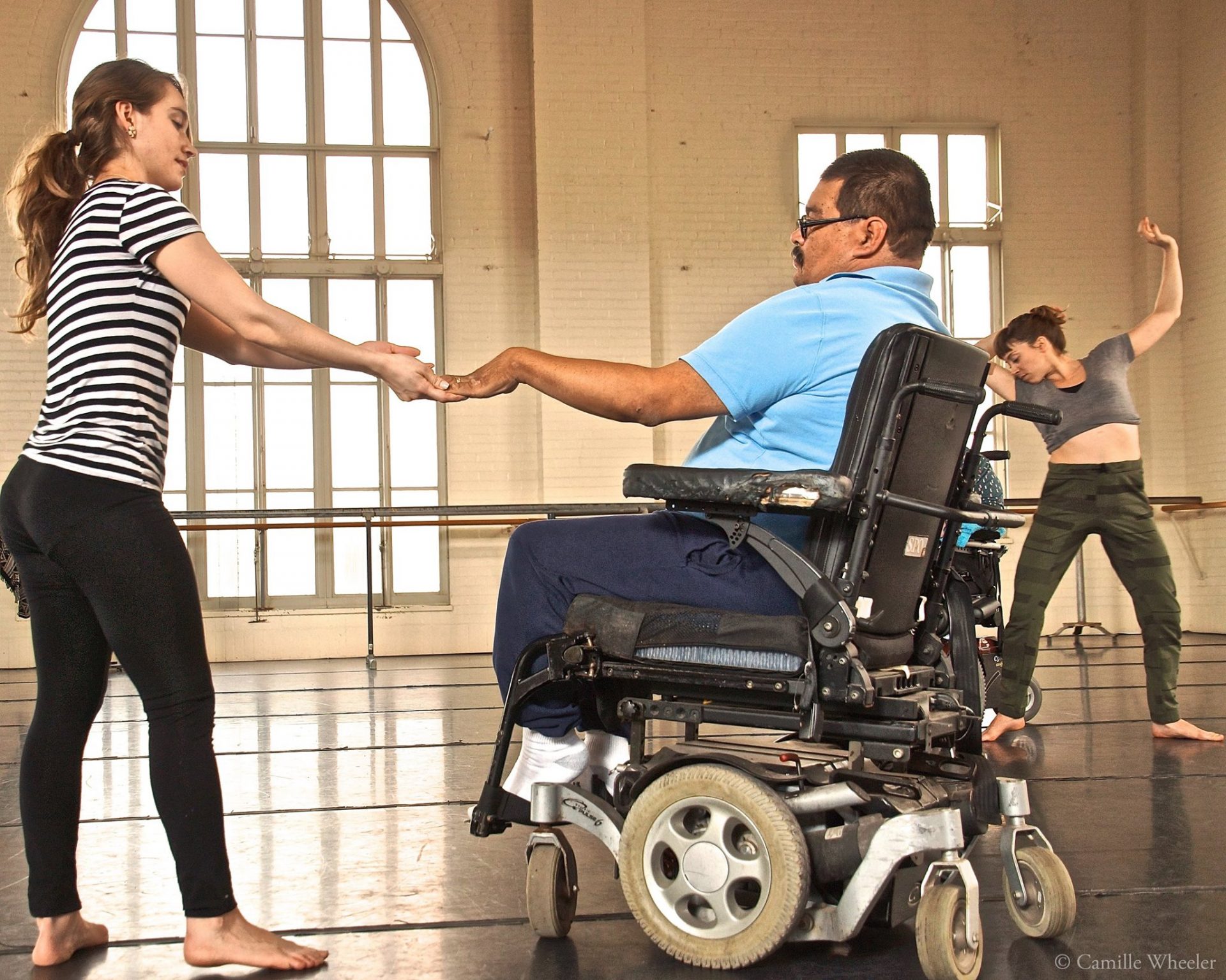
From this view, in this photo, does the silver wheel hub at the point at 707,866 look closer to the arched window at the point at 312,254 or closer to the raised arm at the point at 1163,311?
the raised arm at the point at 1163,311

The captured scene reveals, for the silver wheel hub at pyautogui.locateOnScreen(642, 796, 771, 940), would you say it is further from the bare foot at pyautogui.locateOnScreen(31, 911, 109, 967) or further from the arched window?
the arched window

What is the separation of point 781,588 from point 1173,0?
8.64 m

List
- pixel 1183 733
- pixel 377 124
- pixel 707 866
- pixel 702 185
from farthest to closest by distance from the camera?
pixel 702 185, pixel 377 124, pixel 1183 733, pixel 707 866

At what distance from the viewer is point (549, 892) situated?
1.87 meters

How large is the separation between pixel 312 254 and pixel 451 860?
21.5 ft

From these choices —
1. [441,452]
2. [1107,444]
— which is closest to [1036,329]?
[1107,444]

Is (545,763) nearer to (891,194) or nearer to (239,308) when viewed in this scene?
(239,308)

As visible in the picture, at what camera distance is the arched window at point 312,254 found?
26.8 feet

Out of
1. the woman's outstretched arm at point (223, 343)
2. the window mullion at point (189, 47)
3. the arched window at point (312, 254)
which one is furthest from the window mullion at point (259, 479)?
the woman's outstretched arm at point (223, 343)

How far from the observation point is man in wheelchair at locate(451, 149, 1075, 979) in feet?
5.46

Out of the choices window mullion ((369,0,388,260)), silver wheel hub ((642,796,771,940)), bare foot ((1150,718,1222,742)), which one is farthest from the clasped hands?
window mullion ((369,0,388,260))

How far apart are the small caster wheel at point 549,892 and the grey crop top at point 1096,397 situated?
2705 mm

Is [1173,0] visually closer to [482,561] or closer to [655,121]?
[655,121]

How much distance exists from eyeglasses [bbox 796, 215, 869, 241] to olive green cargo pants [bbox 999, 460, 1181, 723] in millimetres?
2242
